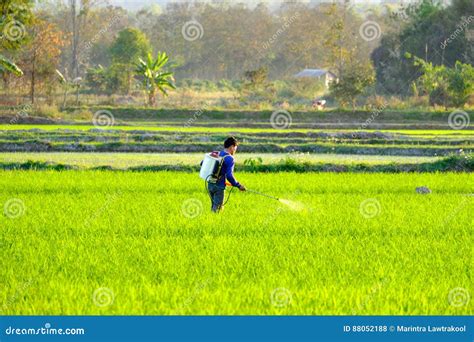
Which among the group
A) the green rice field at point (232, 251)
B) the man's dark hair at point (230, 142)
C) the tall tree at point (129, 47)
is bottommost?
the green rice field at point (232, 251)

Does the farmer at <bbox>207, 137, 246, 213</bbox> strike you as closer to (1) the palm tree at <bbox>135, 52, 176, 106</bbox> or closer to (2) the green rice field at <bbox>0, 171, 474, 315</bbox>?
(2) the green rice field at <bbox>0, 171, 474, 315</bbox>

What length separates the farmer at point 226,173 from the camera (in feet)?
32.1

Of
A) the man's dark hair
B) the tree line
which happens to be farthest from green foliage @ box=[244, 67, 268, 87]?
the man's dark hair

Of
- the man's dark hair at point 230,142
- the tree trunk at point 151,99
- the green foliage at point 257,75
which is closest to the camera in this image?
the man's dark hair at point 230,142

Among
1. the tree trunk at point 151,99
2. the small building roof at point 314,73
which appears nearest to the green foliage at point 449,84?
the tree trunk at point 151,99

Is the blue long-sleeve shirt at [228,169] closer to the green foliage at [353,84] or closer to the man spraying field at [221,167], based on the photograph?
the man spraying field at [221,167]

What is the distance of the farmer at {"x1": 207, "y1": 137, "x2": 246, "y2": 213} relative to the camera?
32.1 feet

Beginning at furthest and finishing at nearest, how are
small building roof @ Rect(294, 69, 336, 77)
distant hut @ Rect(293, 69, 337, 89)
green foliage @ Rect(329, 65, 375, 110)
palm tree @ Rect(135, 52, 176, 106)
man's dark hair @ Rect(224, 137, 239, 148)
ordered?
small building roof @ Rect(294, 69, 336, 77)
distant hut @ Rect(293, 69, 337, 89)
palm tree @ Rect(135, 52, 176, 106)
green foliage @ Rect(329, 65, 375, 110)
man's dark hair @ Rect(224, 137, 239, 148)

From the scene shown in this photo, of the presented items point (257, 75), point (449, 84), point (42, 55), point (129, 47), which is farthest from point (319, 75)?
point (42, 55)

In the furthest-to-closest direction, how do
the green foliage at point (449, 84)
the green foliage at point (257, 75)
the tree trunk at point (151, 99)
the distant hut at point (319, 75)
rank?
the distant hut at point (319, 75)
the green foliage at point (257, 75)
the tree trunk at point (151, 99)
the green foliage at point (449, 84)

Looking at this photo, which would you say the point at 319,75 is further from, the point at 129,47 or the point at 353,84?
the point at 353,84

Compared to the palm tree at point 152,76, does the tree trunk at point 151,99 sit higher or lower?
lower
